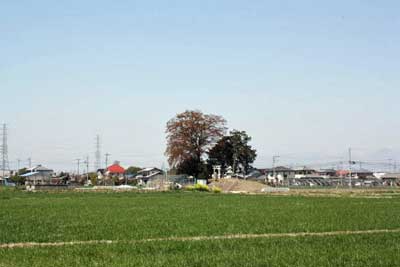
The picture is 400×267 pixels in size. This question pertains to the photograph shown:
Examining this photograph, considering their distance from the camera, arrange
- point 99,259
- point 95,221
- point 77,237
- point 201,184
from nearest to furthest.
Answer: point 99,259 → point 77,237 → point 95,221 → point 201,184

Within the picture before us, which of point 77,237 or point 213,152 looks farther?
point 213,152

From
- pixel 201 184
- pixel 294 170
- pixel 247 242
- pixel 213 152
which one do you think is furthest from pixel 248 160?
pixel 247 242

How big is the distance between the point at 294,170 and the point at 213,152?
249ft

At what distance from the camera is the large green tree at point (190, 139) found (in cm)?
10800

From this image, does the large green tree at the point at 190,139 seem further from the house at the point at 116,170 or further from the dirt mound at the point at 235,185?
the house at the point at 116,170

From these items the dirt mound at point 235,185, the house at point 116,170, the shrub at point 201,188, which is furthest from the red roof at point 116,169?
the shrub at point 201,188

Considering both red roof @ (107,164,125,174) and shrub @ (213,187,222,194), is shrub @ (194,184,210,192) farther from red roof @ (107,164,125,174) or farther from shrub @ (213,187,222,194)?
red roof @ (107,164,125,174)

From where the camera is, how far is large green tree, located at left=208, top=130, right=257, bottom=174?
117000 mm

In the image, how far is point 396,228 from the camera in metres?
24.3

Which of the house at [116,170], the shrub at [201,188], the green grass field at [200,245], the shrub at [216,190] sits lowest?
the green grass field at [200,245]

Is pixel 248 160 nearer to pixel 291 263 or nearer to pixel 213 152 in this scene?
pixel 213 152

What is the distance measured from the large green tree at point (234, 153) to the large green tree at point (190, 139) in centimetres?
531

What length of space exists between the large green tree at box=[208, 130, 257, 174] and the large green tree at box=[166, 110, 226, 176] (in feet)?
17.4

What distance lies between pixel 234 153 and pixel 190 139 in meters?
14.4
